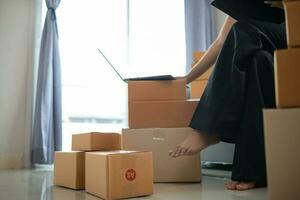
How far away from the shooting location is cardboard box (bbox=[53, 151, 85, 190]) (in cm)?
144

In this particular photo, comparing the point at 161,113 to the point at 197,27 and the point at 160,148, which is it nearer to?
the point at 160,148

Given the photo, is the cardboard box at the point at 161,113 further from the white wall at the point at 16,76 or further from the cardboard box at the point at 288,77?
the white wall at the point at 16,76

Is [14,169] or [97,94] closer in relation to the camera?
[14,169]

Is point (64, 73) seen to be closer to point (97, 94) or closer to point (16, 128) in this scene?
point (97, 94)

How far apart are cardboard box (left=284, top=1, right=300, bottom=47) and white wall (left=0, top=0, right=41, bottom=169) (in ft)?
7.53

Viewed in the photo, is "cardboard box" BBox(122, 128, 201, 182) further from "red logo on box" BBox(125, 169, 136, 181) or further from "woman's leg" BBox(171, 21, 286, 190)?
"red logo on box" BBox(125, 169, 136, 181)

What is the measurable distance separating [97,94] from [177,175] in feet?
5.78

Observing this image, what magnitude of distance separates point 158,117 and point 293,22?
33.8 inches

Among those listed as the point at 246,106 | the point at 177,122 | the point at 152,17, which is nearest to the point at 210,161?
the point at 177,122

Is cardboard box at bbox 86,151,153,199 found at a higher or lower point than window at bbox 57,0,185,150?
lower

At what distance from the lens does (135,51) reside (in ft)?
11.2

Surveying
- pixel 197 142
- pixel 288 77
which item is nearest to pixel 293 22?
pixel 288 77

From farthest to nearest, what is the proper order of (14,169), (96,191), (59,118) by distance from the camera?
(59,118) < (14,169) < (96,191)

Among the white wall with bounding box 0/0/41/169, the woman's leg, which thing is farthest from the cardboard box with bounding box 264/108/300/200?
the white wall with bounding box 0/0/41/169
